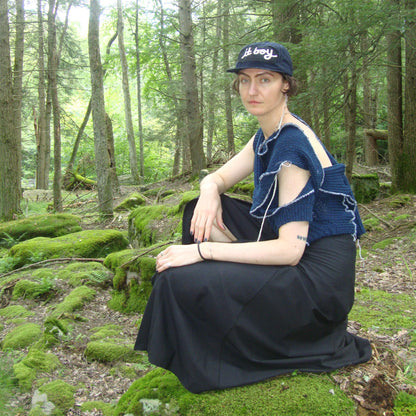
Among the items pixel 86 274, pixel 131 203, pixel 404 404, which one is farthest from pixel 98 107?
pixel 404 404

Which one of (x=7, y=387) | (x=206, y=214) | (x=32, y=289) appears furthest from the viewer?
(x=32, y=289)

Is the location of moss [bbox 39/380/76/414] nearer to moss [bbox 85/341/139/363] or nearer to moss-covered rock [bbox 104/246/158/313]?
moss [bbox 85/341/139/363]

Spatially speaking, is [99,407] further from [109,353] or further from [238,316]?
[238,316]

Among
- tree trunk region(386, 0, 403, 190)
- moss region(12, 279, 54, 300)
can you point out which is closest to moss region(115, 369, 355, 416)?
moss region(12, 279, 54, 300)

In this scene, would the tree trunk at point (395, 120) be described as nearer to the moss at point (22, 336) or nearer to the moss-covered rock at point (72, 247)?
the moss-covered rock at point (72, 247)

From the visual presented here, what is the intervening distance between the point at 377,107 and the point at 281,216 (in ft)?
58.9

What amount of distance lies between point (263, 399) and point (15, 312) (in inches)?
132

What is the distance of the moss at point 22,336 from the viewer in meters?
3.54

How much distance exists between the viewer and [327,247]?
2131 millimetres

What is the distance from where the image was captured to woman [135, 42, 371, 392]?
76.5 inches

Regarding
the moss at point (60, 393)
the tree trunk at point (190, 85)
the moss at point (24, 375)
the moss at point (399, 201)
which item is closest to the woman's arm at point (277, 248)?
the moss at point (60, 393)

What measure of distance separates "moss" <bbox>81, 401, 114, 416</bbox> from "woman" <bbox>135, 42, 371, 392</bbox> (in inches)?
31.9

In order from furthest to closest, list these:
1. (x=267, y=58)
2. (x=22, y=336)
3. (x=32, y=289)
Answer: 1. (x=32, y=289)
2. (x=22, y=336)
3. (x=267, y=58)

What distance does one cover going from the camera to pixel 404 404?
80.0 inches
